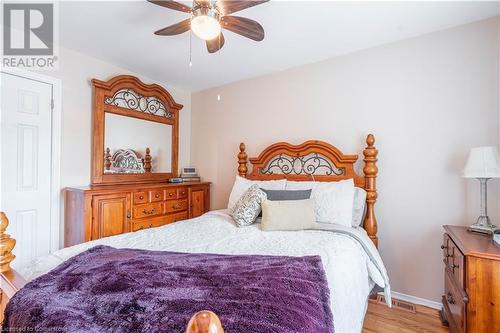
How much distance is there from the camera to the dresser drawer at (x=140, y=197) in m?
2.76

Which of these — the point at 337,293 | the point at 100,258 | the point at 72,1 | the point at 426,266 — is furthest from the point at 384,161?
the point at 72,1

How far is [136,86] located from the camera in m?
3.13

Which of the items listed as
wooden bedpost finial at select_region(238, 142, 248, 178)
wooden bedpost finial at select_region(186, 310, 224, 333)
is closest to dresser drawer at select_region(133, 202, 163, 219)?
wooden bedpost finial at select_region(238, 142, 248, 178)

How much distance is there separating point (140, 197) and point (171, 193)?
1.37ft

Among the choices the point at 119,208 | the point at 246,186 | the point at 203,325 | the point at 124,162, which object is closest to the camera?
the point at 203,325

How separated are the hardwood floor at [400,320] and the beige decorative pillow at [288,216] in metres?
0.92

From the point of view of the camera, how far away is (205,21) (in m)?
1.48

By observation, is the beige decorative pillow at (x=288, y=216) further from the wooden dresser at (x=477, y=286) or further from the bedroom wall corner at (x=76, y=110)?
the bedroom wall corner at (x=76, y=110)

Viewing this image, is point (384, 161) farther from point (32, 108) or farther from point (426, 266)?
point (32, 108)

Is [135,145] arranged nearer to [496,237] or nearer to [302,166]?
[302,166]

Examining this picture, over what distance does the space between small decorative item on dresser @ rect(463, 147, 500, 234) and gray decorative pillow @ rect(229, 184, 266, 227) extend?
1.58 meters

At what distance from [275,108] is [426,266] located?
88.8 inches

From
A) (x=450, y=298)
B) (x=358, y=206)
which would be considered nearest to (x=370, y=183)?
(x=358, y=206)

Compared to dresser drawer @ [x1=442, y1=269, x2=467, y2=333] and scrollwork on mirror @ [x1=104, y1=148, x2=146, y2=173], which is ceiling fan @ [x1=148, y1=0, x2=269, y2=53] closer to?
scrollwork on mirror @ [x1=104, y1=148, x2=146, y2=173]
